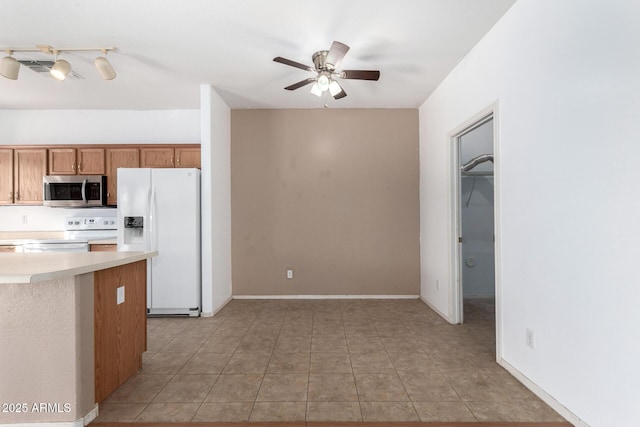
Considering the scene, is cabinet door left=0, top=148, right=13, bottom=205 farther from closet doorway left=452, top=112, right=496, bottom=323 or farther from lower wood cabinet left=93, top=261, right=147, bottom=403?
closet doorway left=452, top=112, right=496, bottom=323

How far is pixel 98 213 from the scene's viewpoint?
184 inches

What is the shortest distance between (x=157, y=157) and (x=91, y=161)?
91 cm

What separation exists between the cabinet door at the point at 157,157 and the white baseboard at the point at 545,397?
14.5 ft

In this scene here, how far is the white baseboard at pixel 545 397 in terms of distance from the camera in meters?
1.82

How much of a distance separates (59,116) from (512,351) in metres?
6.31

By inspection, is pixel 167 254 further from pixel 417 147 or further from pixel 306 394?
pixel 417 147

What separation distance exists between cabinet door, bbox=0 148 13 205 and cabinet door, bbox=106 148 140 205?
1.32 meters

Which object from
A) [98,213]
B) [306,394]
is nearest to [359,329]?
[306,394]

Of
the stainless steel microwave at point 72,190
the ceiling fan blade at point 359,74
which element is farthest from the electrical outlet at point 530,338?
the stainless steel microwave at point 72,190

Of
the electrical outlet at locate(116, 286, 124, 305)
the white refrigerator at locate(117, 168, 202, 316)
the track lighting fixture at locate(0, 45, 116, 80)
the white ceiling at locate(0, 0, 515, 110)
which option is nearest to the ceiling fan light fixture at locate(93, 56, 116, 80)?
the track lighting fixture at locate(0, 45, 116, 80)

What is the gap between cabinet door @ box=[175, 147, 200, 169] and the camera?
4477 millimetres

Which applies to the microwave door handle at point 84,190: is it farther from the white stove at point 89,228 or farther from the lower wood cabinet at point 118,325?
the lower wood cabinet at point 118,325

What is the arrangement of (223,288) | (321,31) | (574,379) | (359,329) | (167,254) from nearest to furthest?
(574,379) < (321,31) < (359,329) < (167,254) < (223,288)

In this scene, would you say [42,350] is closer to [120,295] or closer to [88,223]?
[120,295]
